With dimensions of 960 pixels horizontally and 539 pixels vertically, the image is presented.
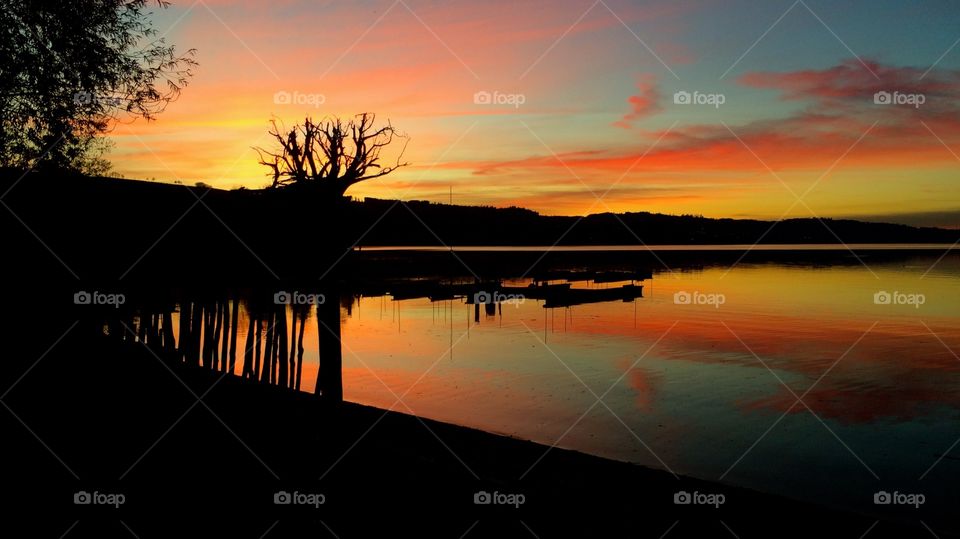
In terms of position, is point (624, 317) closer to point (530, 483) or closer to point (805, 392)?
point (805, 392)

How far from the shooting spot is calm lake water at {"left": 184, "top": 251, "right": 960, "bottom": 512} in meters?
15.0

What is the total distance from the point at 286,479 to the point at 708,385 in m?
17.2

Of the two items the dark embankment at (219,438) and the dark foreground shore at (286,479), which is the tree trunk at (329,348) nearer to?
the dark embankment at (219,438)

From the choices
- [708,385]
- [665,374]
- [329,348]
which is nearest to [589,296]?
[665,374]

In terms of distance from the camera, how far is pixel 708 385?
22.3 metres

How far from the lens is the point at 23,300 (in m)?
12.2

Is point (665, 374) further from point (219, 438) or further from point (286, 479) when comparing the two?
point (286, 479)

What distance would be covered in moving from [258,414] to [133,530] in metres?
4.62

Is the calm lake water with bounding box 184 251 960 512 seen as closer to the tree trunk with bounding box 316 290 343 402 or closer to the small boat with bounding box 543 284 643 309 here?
the small boat with bounding box 543 284 643 309

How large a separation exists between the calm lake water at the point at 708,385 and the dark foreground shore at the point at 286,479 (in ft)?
15.2

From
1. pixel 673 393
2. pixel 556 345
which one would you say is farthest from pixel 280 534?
pixel 556 345

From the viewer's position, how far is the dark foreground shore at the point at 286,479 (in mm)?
7230

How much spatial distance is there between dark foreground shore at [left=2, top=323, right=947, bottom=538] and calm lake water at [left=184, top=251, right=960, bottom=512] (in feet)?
15.2

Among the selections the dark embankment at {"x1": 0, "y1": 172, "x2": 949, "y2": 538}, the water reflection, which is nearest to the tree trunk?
the water reflection
